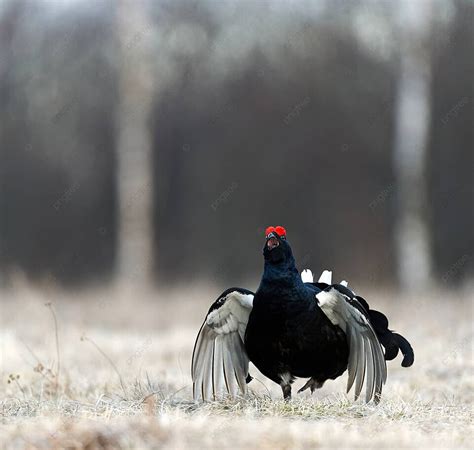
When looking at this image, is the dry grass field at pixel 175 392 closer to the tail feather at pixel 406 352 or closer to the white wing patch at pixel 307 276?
the tail feather at pixel 406 352

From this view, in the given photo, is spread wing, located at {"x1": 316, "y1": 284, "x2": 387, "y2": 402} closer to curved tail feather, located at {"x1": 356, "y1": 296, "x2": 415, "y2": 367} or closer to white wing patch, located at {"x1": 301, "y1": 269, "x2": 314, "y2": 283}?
curved tail feather, located at {"x1": 356, "y1": 296, "x2": 415, "y2": 367}

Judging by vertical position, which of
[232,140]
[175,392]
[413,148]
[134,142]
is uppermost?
[232,140]

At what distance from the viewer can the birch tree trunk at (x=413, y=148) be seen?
42.1 feet

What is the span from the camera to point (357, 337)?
4.66 meters

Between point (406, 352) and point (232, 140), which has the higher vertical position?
point (232, 140)

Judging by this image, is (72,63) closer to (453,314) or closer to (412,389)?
(453,314)

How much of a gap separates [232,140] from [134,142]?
3.78 m

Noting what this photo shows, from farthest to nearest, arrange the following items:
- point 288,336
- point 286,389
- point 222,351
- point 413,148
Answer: point 413,148 → point 222,351 → point 286,389 → point 288,336

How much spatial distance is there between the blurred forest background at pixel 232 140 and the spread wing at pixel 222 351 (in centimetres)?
819

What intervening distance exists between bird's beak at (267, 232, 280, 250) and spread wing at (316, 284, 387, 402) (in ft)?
1.08

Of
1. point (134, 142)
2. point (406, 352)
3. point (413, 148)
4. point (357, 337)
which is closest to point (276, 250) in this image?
point (357, 337)

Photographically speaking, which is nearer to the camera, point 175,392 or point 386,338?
point 386,338

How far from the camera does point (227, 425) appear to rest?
3.64 metres

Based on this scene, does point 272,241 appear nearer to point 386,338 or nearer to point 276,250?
point 276,250
